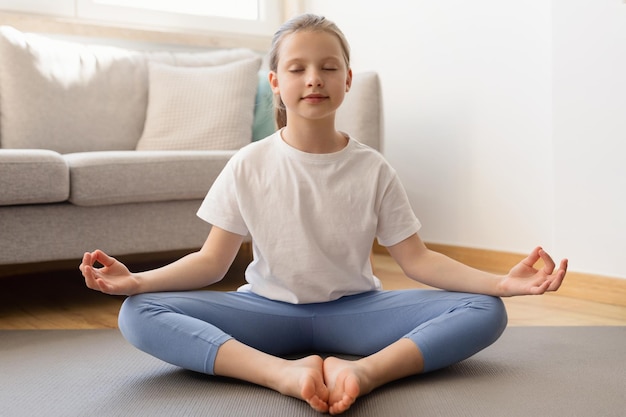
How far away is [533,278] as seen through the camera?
1314mm

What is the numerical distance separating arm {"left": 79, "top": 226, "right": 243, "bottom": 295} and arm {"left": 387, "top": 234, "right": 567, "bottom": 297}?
0.32 metres

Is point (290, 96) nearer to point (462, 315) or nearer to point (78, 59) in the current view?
point (462, 315)

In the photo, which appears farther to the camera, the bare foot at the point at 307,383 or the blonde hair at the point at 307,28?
the blonde hair at the point at 307,28

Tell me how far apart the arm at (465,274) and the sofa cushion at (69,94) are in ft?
5.26

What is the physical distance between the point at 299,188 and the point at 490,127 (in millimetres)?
1481

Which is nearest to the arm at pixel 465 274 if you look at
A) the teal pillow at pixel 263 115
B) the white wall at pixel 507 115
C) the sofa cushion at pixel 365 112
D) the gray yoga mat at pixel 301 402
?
the gray yoga mat at pixel 301 402

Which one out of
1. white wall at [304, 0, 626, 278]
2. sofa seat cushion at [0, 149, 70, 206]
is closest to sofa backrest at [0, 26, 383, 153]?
white wall at [304, 0, 626, 278]

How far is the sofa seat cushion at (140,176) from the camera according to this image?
2.12 m

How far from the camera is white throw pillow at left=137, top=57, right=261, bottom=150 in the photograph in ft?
9.12

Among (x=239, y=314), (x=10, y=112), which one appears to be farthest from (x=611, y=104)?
(x=10, y=112)

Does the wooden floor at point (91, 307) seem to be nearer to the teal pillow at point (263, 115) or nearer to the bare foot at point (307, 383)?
the teal pillow at point (263, 115)

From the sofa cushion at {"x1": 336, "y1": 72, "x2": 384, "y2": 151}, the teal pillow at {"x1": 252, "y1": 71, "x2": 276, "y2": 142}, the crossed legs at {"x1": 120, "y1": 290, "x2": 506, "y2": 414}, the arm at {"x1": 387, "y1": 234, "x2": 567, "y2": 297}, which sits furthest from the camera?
the teal pillow at {"x1": 252, "y1": 71, "x2": 276, "y2": 142}

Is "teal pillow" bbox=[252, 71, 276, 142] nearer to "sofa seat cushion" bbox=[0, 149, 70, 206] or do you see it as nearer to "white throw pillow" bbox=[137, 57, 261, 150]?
"white throw pillow" bbox=[137, 57, 261, 150]

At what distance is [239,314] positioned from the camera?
1.43m
